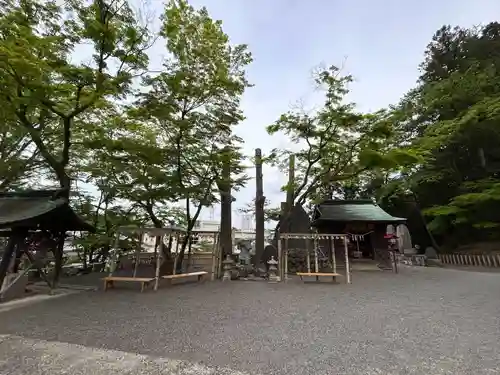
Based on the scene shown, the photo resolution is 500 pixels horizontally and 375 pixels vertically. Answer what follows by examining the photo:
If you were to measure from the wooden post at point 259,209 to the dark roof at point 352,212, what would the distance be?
113 inches

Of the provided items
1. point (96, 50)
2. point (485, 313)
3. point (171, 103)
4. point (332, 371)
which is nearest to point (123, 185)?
point (171, 103)

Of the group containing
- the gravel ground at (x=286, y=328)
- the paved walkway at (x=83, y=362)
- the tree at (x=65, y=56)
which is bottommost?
the paved walkway at (x=83, y=362)

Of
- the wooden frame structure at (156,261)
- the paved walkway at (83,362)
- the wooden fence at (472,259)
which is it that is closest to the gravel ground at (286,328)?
the paved walkway at (83,362)

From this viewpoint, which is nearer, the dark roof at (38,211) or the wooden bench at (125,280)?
the dark roof at (38,211)

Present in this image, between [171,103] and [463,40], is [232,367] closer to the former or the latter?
[171,103]

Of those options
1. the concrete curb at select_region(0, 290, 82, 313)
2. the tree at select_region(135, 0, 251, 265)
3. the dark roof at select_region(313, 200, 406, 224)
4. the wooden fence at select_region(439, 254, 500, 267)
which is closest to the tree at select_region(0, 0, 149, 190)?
the tree at select_region(135, 0, 251, 265)

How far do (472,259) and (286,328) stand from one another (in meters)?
15.2

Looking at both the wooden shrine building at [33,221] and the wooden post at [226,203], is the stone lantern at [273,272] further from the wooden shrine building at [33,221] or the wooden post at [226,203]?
the wooden shrine building at [33,221]

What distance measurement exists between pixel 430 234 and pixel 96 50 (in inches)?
754

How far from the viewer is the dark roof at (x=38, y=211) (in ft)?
19.0

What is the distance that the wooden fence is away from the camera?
519 inches

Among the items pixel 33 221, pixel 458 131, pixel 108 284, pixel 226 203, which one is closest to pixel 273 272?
pixel 226 203

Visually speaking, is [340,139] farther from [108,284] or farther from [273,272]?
[108,284]

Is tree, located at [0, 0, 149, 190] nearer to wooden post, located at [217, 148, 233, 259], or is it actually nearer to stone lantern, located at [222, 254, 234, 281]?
wooden post, located at [217, 148, 233, 259]
